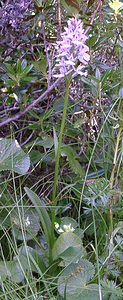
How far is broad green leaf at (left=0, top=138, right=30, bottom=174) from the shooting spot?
3.76ft

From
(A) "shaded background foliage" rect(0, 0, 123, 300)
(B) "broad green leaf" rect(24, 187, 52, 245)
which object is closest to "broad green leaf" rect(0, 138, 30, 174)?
(A) "shaded background foliage" rect(0, 0, 123, 300)

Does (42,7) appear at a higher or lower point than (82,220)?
higher

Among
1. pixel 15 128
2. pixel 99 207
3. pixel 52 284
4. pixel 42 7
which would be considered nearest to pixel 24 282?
pixel 52 284

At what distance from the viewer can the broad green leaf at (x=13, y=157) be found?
1.15 metres

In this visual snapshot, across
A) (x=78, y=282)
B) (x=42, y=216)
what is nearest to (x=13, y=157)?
(x=42, y=216)

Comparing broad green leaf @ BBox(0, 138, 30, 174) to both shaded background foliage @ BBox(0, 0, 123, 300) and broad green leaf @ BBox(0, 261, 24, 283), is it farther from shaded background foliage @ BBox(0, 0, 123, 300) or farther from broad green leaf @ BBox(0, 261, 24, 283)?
broad green leaf @ BBox(0, 261, 24, 283)

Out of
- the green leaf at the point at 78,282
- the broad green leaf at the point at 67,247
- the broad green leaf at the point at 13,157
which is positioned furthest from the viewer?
the broad green leaf at the point at 13,157

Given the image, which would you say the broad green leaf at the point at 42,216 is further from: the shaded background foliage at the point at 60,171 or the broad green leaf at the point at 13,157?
the broad green leaf at the point at 13,157

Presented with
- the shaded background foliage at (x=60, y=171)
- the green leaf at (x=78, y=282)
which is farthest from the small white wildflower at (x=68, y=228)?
the green leaf at (x=78, y=282)

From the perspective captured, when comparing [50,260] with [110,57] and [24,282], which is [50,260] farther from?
[110,57]

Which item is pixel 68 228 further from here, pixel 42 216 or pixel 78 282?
pixel 78 282

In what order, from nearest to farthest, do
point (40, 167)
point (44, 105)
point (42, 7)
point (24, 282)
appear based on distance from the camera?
1. point (24, 282)
2. point (42, 7)
3. point (40, 167)
4. point (44, 105)

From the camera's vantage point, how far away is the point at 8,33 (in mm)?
1373

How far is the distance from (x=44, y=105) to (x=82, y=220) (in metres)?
0.39
